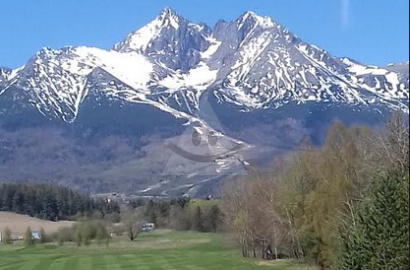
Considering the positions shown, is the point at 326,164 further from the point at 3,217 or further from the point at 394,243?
the point at 3,217

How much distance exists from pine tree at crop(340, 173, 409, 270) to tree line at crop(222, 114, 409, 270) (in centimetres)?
5

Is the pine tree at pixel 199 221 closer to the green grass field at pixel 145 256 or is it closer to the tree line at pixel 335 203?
the green grass field at pixel 145 256

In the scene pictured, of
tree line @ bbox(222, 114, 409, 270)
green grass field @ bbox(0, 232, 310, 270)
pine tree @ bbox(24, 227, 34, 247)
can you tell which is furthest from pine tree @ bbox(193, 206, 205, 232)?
tree line @ bbox(222, 114, 409, 270)

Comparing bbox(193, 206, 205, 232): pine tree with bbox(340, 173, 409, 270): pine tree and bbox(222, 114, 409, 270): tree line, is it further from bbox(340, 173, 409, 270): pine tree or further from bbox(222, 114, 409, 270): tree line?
bbox(340, 173, 409, 270): pine tree

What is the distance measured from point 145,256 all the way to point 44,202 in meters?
86.9

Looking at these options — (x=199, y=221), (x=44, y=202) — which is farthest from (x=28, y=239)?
(x=44, y=202)

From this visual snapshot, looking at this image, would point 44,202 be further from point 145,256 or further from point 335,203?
point 335,203

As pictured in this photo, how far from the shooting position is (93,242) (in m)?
130

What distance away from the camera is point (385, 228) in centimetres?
4053

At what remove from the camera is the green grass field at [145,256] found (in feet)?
257

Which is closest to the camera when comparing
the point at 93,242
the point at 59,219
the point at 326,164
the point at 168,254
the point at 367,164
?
the point at 367,164

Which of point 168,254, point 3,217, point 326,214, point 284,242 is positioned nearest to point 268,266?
point 284,242

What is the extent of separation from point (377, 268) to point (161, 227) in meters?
124

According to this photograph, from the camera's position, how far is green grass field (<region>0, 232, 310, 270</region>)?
78312 millimetres
